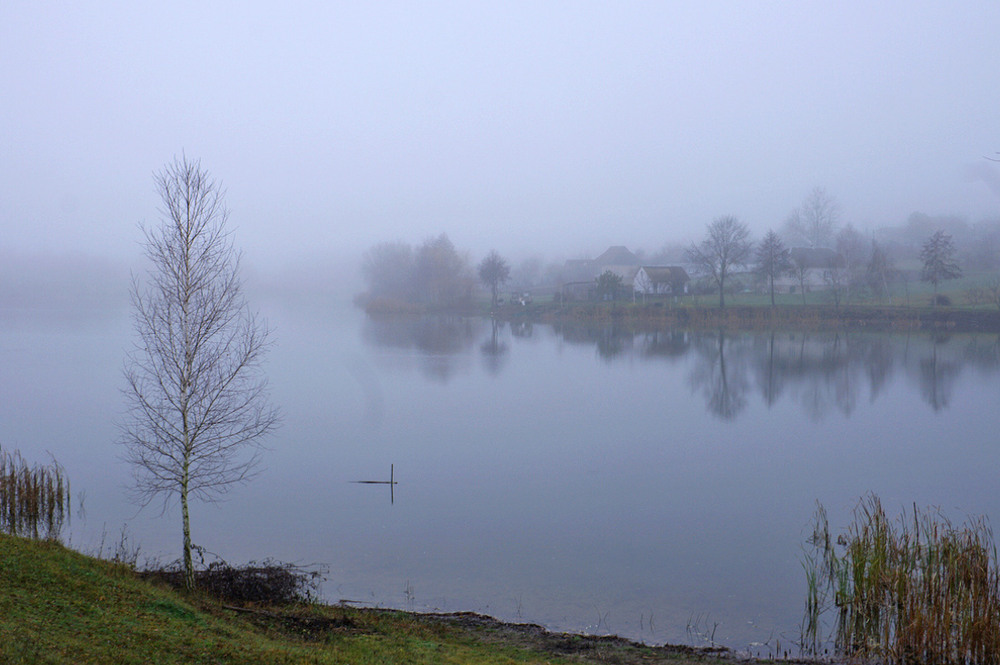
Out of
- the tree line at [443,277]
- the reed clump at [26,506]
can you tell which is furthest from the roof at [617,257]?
the reed clump at [26,506]

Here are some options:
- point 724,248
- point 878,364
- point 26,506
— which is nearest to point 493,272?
point 724,248

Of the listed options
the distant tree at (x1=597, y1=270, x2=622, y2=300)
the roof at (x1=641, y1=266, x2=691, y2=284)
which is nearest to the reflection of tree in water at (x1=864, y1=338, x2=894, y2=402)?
the roof at (x1=641, y1=266, x2=691, y2=284)

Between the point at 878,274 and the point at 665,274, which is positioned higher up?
the point at 665,274

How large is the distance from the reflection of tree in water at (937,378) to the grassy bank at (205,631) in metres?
26.5

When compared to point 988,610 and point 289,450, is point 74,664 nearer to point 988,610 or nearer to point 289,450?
point 988,610

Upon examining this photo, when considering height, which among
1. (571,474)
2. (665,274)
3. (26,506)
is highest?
(665,274)

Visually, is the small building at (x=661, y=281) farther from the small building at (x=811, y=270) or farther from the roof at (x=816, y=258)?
the roof at (x=816, y=258)

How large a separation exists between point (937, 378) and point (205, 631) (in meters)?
38.6

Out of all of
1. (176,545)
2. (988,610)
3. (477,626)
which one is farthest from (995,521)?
(176,545)

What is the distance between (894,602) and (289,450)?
1726cm

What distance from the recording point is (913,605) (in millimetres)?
8977

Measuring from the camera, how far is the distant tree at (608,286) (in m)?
82.8

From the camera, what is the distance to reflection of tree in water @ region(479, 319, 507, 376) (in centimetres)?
4438

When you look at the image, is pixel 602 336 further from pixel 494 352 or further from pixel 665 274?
pixel 665 274
